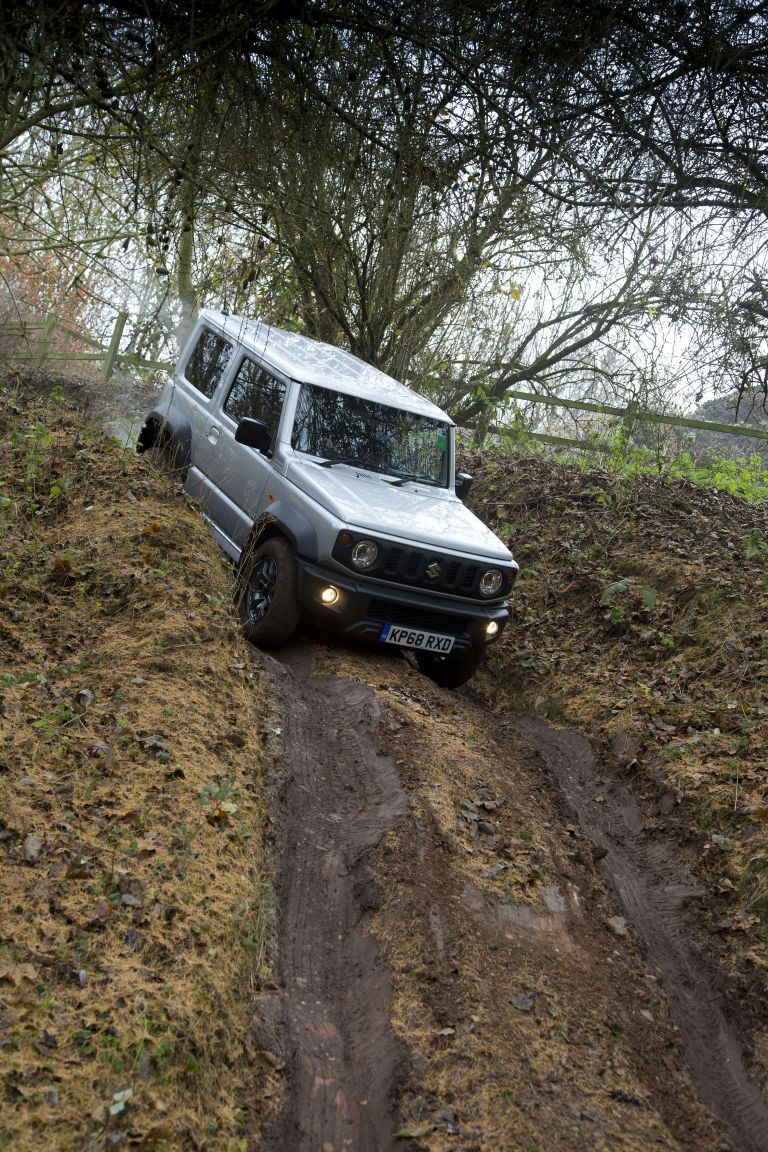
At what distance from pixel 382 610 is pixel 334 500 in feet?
2.73

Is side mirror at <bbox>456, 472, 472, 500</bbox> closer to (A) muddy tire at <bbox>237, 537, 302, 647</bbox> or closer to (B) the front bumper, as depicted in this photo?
(B) the front bumper

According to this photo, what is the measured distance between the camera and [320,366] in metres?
8.36

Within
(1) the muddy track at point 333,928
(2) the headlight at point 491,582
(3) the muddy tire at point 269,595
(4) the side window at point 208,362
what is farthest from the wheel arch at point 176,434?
(2) the headlight at point 491,582

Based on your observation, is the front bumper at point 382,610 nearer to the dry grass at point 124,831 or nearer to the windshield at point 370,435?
the dry grass at point 124,831

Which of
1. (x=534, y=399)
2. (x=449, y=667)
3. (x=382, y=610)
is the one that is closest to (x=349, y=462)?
(x=382, y=610)

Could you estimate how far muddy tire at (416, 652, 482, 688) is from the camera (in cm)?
757

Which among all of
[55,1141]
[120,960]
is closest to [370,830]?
[120,960]

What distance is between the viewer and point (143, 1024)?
3.21 meters

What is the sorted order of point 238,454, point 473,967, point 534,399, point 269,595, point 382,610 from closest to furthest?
point 473,967, point 382,610, point 269,595, point 238,454, point 534,399

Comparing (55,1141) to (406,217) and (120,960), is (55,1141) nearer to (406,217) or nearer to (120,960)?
(120,960)

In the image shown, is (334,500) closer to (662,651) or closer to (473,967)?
(662,651)

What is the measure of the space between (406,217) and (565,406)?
899 cm

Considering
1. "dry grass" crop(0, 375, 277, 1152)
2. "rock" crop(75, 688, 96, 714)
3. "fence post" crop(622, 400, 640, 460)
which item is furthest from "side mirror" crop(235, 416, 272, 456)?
"fence post" crop(622, 400, 640, 460)

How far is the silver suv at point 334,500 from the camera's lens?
696 cm
